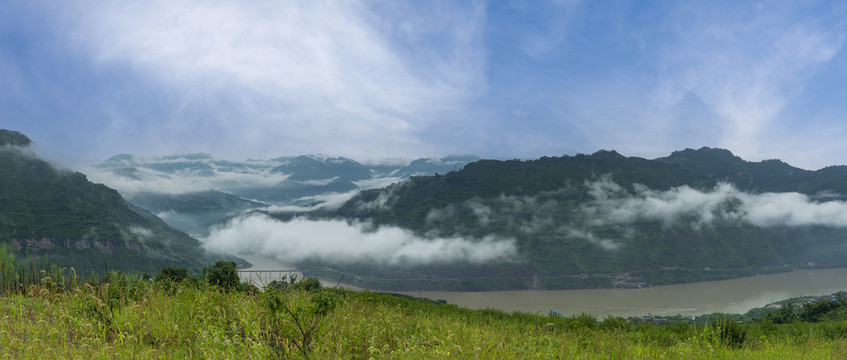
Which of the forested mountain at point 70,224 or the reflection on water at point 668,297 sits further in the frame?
the forested mountain at point 70,224

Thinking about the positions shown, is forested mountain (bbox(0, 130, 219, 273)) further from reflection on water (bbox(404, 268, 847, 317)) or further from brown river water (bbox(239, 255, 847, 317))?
reflection on water (bbox(404, 268, 847, 317))

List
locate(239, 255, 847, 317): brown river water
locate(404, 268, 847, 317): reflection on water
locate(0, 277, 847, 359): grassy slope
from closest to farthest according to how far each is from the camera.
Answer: locate(0, 277, 847, 359): grassy slope, locate(239, 255, 847, 317): brown river water, locate(404, 268, 847, 317): reflection on water

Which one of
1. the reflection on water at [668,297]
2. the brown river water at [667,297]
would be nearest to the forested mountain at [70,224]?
the brown river water at [667,297]

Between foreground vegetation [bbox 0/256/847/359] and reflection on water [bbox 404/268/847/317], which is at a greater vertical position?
foreground vegetation [bbox 0/256/847/359]

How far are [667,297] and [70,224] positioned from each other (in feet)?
702

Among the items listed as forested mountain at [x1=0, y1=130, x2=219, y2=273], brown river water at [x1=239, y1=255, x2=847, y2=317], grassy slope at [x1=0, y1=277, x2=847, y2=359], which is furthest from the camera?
forested mountain at [x1=0, y1=130, x2=219, y2=273]

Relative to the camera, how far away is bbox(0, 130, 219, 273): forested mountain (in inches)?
5600

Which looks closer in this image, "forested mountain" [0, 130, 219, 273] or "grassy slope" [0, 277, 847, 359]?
"grassy slope" [0, 277, 847, 359]

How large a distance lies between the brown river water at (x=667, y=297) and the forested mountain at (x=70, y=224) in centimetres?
10566

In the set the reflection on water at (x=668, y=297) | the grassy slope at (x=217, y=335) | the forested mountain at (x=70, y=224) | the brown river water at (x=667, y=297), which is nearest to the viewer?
the grassy slope at (x=217, y=335)

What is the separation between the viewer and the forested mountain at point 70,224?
142250mm

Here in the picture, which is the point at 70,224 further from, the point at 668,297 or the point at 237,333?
the point at 668,297

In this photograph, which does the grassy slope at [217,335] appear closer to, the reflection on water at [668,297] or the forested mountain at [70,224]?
the reflection on water at [668,297]

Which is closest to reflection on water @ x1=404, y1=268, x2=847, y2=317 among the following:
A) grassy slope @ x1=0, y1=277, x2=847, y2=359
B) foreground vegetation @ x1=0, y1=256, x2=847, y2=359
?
grassy slope @ x1=0, y1=277, x2=847, y2=359
